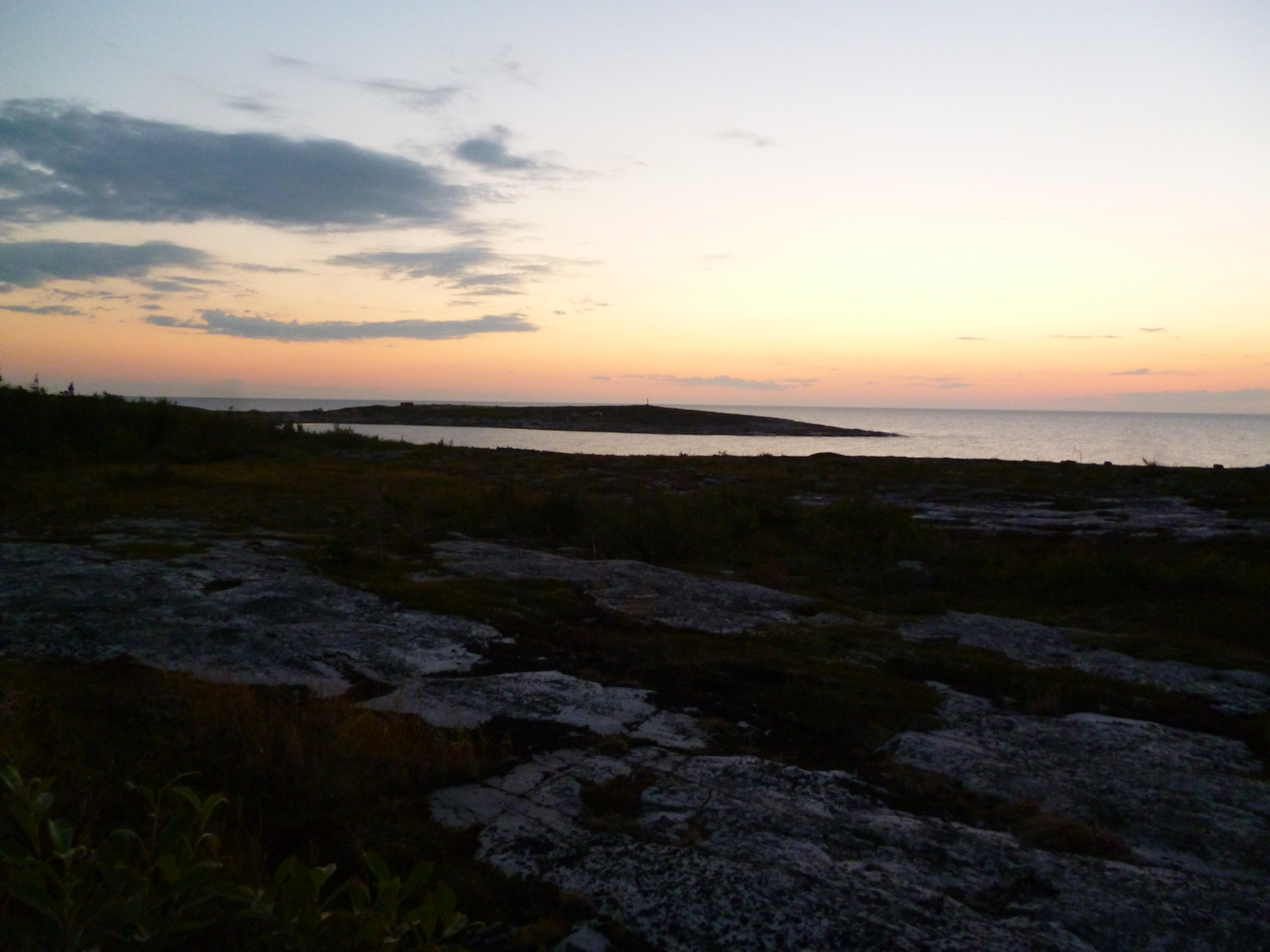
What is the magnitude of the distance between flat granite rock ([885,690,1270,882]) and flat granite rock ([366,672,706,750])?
5.15ft

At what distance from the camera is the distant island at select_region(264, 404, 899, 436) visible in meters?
100

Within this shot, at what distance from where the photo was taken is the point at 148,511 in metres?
14.1

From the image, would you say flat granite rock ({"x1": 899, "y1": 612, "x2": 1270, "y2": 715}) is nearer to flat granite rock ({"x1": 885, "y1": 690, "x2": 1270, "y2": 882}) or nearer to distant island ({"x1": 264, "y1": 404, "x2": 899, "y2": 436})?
flat granite rock ({"x1": 885, "y1": 690, "x2": 1270, "y2": 882})

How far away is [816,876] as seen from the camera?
385cm

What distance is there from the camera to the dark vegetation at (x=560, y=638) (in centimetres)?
411

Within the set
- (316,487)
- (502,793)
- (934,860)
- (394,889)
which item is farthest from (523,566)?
(316,487)

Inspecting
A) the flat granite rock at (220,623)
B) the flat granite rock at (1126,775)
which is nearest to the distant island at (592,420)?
the flat granite rock at (220,623)

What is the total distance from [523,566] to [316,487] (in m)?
10.9

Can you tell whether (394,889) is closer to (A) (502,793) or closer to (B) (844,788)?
(A) (502,793)

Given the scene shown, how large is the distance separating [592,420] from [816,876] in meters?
108

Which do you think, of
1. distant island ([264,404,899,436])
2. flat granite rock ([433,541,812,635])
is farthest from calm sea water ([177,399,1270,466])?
flat granite rock ([433,541,812,635])

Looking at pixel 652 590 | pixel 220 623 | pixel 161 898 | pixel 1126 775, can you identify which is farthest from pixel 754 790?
pixel 652 590

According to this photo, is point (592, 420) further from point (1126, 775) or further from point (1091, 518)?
point (1126, 775)

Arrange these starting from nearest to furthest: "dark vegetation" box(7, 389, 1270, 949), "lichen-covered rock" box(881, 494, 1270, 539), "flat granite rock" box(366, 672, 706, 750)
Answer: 1. "dark vegetation" box(7, 389, 1270, 949)
2. "flat granite rock" box(366, 672, 706, 750)
3. "lichen-covered rock" box(881, 494, 1270, 539)
